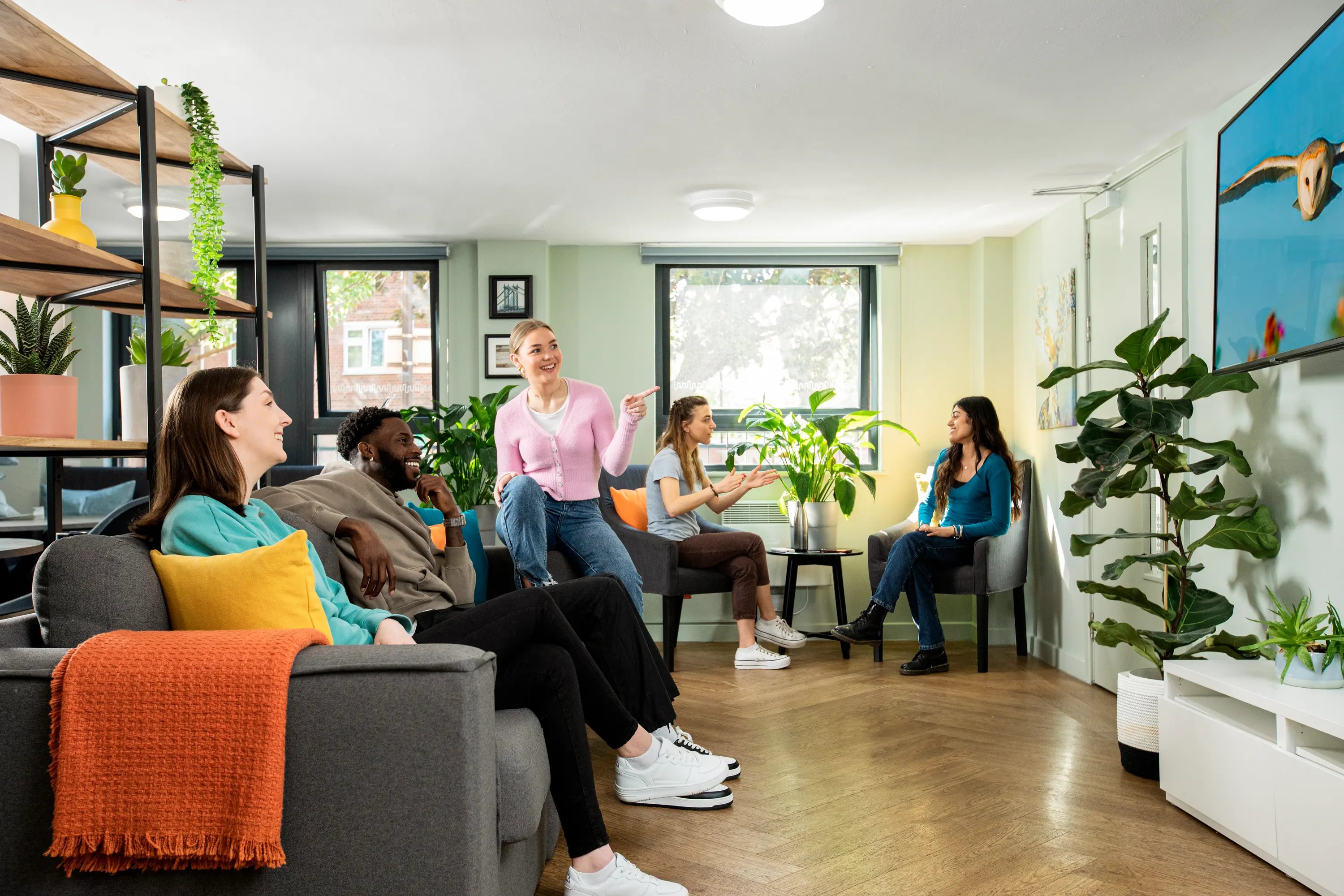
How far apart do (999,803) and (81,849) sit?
221cm

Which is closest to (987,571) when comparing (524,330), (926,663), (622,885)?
(926,663)

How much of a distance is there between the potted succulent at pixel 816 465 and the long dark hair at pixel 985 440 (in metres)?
0.48

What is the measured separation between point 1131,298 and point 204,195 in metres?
3.36

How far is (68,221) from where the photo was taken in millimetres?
2195

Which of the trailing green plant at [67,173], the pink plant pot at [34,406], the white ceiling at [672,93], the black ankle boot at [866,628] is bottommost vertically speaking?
the black ankle boot at [866,628]

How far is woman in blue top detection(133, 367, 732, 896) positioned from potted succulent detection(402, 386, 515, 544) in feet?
9.47

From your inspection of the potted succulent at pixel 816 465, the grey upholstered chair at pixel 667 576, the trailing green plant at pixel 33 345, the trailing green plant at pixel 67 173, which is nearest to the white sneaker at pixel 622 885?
the trailing green plant at pixel 33 345

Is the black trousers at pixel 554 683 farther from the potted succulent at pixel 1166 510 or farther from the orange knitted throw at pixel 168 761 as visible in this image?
the potted succulent at pixel 1166 510

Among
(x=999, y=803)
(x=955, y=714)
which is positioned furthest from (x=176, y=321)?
(x=999, y=803)

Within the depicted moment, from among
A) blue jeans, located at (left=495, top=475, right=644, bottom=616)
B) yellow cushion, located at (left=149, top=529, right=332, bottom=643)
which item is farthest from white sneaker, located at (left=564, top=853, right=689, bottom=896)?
blue jeans, located at (left=495, top=475, right=644, bottom=616)

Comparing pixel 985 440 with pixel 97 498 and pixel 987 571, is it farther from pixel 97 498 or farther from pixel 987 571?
pixel 97 498

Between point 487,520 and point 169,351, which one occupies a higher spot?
point 169,351

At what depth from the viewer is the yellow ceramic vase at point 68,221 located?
7.14 feet

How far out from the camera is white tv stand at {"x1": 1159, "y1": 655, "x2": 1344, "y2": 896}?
2.06m
